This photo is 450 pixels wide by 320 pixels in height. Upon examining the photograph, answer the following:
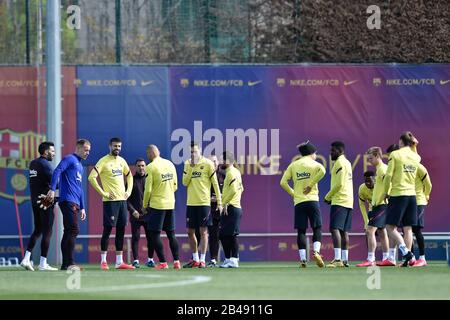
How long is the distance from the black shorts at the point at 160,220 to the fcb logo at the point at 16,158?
548 cm

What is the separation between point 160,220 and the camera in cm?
2178

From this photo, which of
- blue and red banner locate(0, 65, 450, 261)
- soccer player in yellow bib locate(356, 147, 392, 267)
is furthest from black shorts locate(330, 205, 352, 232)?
blue and red banner locate(0, 65, 450, 261)

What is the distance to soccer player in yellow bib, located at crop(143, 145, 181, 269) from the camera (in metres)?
21.8

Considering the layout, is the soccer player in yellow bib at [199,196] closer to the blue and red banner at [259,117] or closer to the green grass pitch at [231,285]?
the green grass pitch at [231,285]

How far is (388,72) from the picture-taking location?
2720 cm

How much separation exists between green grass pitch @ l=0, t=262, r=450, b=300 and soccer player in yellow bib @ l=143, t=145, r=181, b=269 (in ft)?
8.16

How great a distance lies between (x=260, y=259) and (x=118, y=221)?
17.7ft

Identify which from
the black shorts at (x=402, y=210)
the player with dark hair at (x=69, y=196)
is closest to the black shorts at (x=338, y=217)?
the black shorts at (x=402, y=210)

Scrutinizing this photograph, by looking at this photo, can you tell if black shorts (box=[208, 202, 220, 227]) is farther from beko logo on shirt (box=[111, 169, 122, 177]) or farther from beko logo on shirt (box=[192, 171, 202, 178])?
beko logo on shirt (box=[111, 169, 122, 177])

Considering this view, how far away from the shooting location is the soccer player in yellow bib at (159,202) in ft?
71.4

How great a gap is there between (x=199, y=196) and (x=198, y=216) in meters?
0.35
